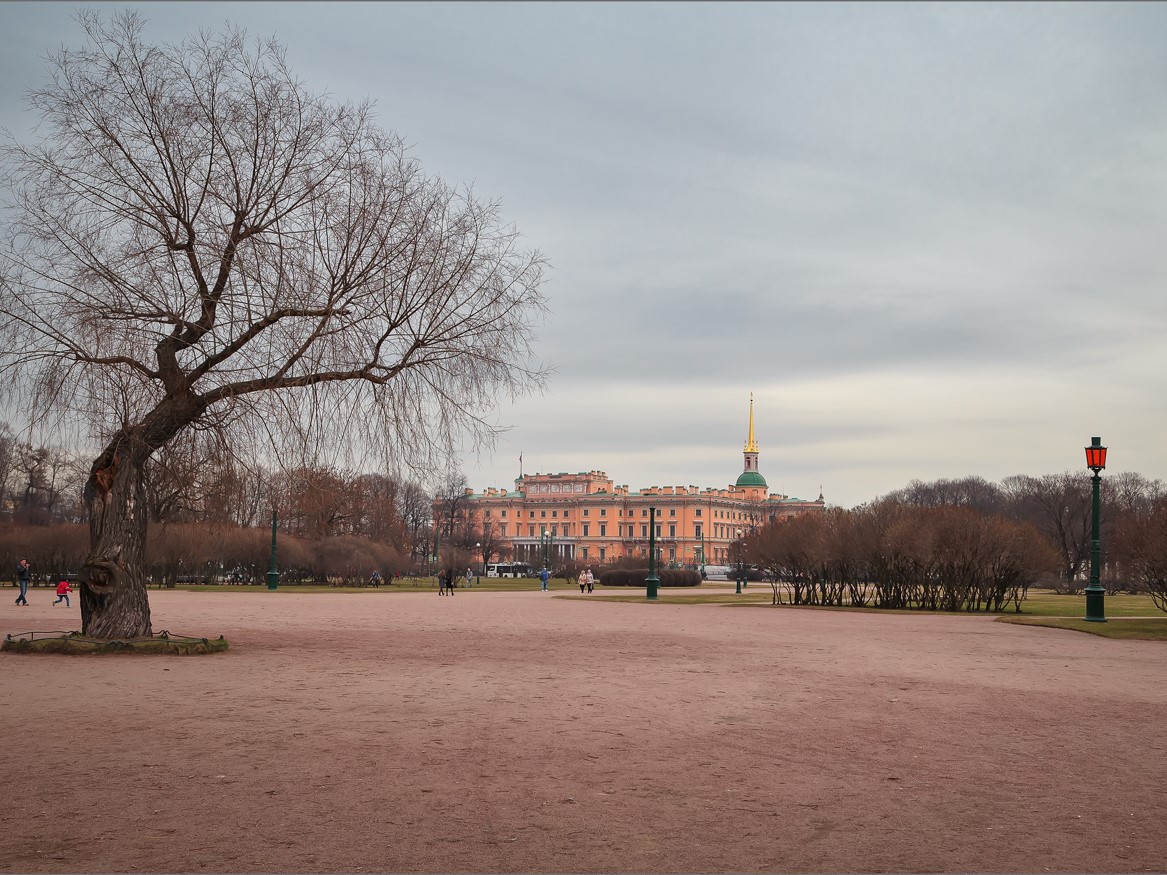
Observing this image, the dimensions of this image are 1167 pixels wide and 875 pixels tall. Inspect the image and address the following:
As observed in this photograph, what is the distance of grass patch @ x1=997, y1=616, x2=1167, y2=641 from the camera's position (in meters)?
28.9

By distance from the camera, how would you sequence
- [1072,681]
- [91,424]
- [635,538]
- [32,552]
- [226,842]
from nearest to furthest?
1. [226,842]
2. [1072,681]
3. [91,424]
4. [32,552]
5. [635,538]

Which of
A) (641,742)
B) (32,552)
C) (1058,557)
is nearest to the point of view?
(641,742)

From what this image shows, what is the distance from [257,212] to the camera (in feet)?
65.4

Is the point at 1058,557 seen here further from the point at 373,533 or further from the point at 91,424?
the point at 373,533

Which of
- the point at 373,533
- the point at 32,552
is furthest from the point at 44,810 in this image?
the point at 373,533

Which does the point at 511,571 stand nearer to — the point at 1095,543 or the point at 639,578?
the point at 639,578

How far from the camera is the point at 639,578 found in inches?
3081

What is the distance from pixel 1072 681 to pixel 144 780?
14.2 meters

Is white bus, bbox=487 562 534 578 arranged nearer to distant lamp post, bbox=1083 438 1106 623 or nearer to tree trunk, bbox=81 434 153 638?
distant lamp post, bbox=1083 438 1106 623

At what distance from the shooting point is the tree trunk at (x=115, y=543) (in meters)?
21.2

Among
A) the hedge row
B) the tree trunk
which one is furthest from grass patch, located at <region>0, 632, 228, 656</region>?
the hedge row

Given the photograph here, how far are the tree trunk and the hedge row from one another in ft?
183

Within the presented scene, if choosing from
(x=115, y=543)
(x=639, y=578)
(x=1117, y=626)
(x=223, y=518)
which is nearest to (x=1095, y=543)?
(x=1117, y=626)

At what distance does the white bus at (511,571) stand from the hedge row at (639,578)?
117 ft
